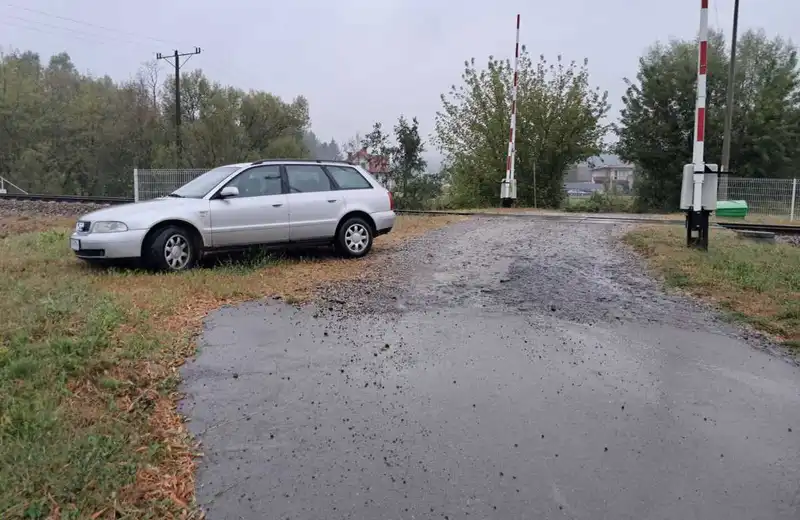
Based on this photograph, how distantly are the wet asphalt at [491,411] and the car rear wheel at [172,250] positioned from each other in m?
2.10

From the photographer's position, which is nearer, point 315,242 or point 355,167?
point 315,242

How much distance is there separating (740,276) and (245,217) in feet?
20.9

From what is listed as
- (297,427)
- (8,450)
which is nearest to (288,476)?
(297,427)

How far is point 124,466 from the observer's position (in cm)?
313

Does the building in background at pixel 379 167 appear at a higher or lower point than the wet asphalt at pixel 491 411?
higher

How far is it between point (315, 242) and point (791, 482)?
→ 23.4 ft

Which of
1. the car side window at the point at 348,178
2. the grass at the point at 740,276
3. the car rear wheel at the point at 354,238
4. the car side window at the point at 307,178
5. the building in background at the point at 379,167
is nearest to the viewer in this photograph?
the grass at the point at 740,276

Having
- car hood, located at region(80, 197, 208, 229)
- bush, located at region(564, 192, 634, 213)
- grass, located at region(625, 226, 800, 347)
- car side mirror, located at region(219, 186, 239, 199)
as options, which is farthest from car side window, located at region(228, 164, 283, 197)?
bush, located at region(564, 192, 634, 213)

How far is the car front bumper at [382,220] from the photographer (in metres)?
9.95

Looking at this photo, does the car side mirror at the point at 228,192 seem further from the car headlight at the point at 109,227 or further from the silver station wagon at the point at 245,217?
the car headlight at the point at 109,227

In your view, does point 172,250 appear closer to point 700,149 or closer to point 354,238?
point 354,238

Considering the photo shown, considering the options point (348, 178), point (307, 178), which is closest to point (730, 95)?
point (348, 178)

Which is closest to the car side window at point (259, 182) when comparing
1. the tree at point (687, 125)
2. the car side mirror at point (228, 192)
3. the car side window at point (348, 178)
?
the car side mirror at point (228, 192)

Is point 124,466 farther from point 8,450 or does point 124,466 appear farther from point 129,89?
point 129,89
